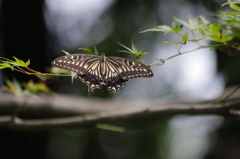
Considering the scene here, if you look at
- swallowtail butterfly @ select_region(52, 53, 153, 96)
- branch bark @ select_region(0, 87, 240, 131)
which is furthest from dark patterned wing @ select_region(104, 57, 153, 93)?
branch bark @ select_region(0, 87, 240, 131)

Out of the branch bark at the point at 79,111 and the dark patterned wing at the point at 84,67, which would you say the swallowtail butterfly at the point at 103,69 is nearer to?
the dark patterned wing at the point at 84,67

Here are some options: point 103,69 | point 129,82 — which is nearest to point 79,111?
point 103,69

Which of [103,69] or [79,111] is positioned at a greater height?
[103,69]

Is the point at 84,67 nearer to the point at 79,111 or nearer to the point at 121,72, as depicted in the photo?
the point at 121,72

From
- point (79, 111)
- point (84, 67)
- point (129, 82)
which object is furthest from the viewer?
point (129, 82)

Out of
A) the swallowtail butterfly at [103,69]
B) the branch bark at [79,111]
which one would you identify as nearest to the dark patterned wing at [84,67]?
the swallowtail butterfly at [103,69]

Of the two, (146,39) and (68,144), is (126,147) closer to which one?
(68,144)

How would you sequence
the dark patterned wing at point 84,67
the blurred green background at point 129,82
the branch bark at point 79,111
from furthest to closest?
1. the blurred green background at point 129,82
2. the branch bark at point 79,111
3. the dark patterned wing at point 84,67
